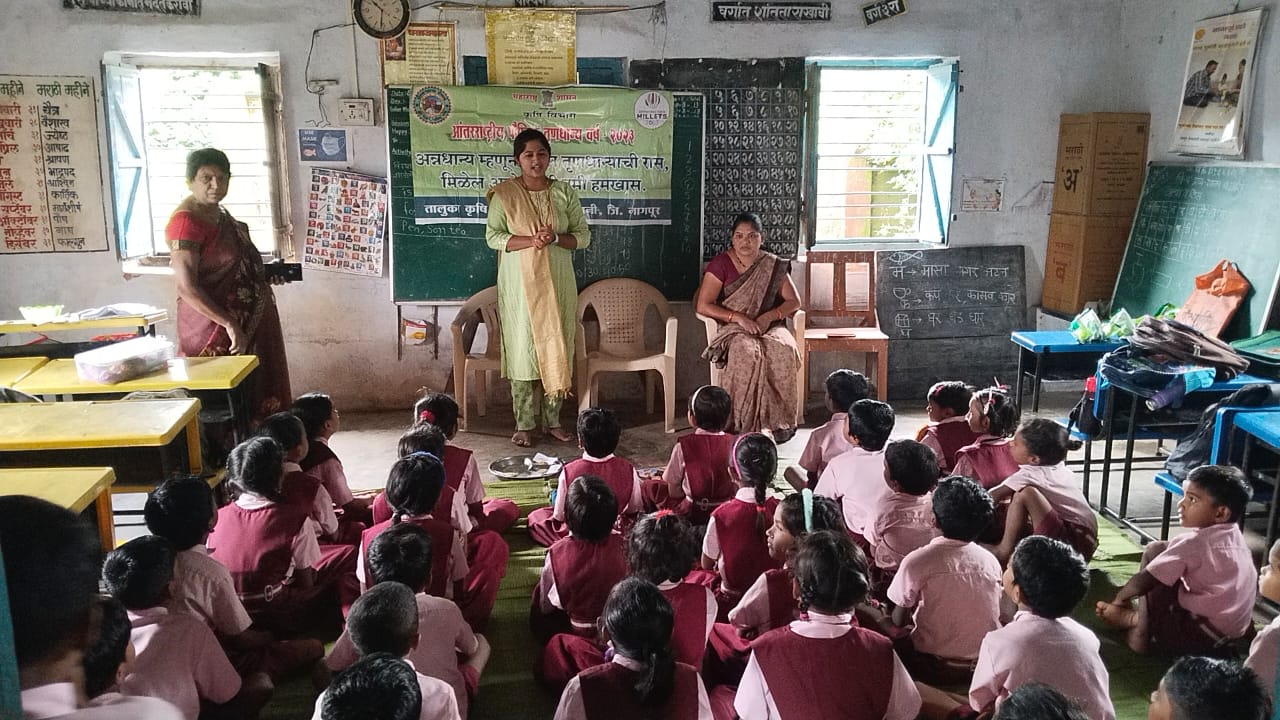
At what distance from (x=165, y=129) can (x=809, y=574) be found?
5.29 m

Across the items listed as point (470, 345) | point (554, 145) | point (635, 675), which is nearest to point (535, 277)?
point (470, 345)

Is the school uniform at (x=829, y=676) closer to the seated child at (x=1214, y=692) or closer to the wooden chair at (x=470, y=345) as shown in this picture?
the seated child at (x=1214, y=692)

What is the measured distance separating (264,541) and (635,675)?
1480 millimetres

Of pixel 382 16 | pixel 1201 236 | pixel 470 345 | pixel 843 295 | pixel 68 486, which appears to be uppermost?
pixel 382 16

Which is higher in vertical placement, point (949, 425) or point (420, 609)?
point (949, 425)

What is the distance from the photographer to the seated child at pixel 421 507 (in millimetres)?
2936

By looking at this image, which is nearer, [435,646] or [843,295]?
[435,646]

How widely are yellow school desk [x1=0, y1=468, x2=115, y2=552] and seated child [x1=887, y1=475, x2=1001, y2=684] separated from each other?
227cm

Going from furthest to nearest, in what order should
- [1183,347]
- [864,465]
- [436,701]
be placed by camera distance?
[1183,347], [864,465], [436,701]

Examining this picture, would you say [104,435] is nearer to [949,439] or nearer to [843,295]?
[949,439]

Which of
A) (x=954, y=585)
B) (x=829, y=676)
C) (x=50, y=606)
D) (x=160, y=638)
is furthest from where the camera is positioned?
(x=954, y=585)

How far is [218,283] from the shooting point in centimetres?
461

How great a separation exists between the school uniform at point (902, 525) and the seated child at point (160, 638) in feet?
6.74

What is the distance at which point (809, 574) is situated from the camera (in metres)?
2.28
